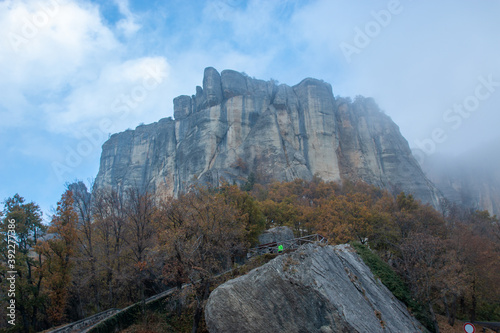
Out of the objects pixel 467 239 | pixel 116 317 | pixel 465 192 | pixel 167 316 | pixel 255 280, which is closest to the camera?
pixel 255 280

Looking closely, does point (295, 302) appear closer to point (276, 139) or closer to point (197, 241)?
point (197, 241)

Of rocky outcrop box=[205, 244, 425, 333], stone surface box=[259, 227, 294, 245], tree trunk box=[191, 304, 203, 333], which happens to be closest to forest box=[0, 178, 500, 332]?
tree trunk box=[191, 304, 203, 333]

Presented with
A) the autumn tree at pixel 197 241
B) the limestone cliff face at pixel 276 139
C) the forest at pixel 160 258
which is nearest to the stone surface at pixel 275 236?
the forest at pixel 160 258

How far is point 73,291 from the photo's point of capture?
19062 mm

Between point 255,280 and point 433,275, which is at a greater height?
point 255,280

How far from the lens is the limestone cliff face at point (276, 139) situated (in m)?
64.2

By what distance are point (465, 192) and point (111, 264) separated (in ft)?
327

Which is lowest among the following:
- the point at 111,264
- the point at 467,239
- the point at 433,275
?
the point at 433,275

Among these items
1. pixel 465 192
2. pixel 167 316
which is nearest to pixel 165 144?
pixel 167 316

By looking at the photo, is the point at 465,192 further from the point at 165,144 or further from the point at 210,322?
the point at 210,322

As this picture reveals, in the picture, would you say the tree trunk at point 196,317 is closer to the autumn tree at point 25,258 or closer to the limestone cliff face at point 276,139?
the autumn tree at point 25,258

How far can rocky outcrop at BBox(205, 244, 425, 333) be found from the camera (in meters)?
10.2

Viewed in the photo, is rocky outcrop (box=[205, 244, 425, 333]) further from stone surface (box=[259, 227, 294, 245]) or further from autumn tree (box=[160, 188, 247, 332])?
stone surface (box=[259, 227, 294, 245])

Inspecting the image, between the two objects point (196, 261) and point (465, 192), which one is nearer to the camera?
point (196, 261)
